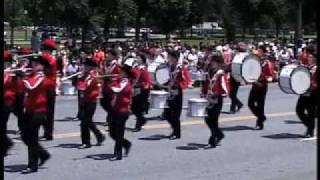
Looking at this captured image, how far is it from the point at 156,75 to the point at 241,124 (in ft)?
7.89

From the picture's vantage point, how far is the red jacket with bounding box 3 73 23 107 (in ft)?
35.3

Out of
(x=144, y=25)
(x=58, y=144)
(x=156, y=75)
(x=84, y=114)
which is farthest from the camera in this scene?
(x=144, y=25)

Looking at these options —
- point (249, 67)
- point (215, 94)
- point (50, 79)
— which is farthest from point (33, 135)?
point (249, 67)

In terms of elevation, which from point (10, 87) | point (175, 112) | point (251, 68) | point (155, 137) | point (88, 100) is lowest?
point (155, 137)

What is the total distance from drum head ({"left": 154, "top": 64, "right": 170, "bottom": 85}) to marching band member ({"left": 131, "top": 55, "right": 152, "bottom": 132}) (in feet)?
0.97

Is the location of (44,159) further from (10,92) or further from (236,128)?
(236,128)

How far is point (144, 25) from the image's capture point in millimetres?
Result: 48750

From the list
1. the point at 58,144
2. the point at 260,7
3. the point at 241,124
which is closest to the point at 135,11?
the point at 260,7

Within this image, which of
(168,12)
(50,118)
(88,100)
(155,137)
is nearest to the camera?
(88,100)

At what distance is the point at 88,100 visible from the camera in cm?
1153

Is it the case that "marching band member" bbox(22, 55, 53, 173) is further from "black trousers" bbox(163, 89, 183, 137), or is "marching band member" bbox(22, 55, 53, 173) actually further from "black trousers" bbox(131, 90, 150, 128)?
"black trousers" bbox(131, 90, 150, 128)

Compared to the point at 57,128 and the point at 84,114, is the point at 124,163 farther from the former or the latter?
the point at 57,128

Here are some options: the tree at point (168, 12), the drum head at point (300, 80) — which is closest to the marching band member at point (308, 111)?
the drum head at point (300, 80)

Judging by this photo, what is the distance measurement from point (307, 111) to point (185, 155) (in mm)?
3297
